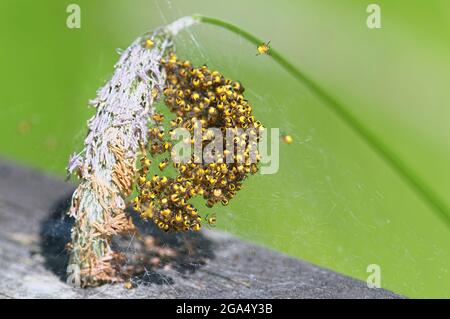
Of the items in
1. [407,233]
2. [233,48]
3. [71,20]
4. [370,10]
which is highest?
[370,10]

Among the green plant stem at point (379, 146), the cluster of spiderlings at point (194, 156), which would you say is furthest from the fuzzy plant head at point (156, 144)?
the green plant stem at point (379, 146)

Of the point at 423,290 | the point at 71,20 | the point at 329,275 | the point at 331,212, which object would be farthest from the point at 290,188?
the point at 71,20

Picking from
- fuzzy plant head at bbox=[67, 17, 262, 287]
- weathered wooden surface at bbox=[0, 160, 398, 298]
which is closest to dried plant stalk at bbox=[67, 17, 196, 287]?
fuzzy plant head at bbox=[67, 17, 262, 287]

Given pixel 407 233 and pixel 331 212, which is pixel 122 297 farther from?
pixel 407 233

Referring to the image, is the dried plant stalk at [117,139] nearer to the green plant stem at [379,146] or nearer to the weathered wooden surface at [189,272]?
the weathered wooden surface at [189,272]

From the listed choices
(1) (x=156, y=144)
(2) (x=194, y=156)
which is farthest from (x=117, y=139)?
(2) (x=194, y=156)

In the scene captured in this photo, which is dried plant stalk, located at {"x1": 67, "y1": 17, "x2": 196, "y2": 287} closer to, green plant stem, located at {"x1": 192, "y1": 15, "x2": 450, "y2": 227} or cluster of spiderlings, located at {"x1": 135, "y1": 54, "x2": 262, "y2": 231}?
cluster of spiderlings, located at {"x1": 135, "y1": 54, "x2": 262, "y2": 231}
